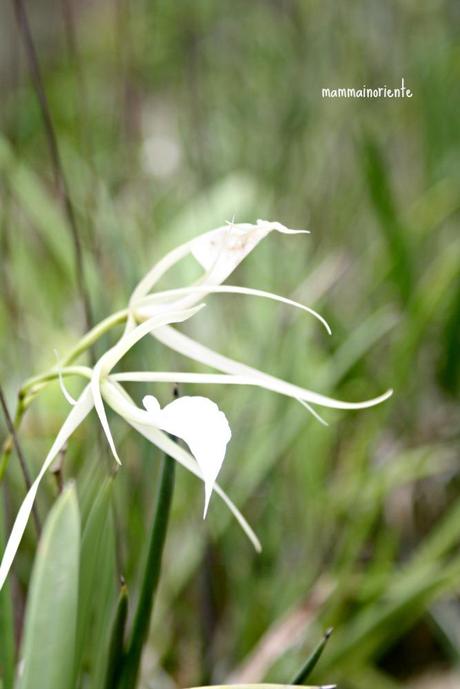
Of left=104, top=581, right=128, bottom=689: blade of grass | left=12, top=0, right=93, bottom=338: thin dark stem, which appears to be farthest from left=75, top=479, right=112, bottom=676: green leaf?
left=12, top=0, right=93, bottom=338: thin dark stem

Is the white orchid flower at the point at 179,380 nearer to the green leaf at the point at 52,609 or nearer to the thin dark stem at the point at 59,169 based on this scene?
the green leaf at the point at 52,609

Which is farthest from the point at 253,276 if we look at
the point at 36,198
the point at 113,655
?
the point at 113,655

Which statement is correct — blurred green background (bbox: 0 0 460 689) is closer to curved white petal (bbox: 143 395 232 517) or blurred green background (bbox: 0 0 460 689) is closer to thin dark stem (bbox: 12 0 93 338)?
thin dark stem (bbox: 12 0 93 338)

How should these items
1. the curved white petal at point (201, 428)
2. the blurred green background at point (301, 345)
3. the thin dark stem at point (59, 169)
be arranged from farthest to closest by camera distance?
the blurred green background at point (301, 345), the thin dark stem at point (59, 169), the curved white petal at point (201, 428)

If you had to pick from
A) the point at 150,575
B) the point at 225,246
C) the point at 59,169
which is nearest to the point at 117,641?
the point at 150,575

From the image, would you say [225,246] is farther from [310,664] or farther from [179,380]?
[310,664]

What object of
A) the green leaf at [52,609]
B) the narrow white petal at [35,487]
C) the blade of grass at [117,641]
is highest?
the narrow white petal at [35,487]

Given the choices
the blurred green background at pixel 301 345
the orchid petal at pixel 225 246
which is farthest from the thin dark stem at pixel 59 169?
the orchid petal at pixel 225 246
